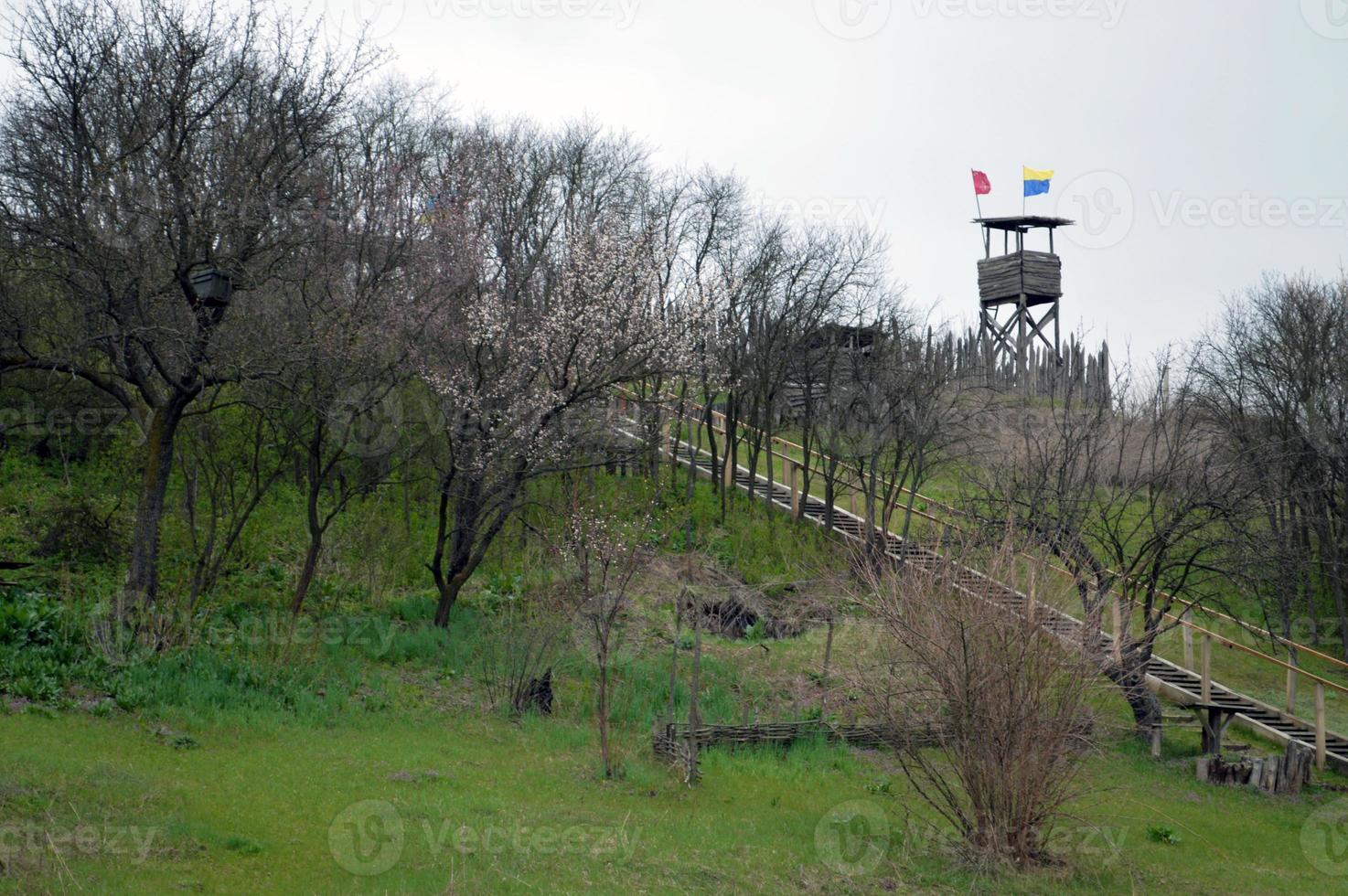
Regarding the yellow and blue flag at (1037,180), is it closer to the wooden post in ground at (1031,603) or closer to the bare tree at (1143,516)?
the bare tree at (1143,516)

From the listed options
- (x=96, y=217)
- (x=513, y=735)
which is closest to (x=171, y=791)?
(x=513, y=735)

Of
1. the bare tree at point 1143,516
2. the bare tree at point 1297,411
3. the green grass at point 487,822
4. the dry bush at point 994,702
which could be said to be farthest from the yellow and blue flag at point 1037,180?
the dry bush at point 994,702

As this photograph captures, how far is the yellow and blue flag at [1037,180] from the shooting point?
39.2 m

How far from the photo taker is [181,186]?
53.8ft

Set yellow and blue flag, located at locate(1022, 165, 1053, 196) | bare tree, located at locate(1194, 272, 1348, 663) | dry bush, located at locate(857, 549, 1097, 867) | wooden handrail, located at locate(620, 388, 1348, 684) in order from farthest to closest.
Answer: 1. yellow and blue flag, located at locate(1022, 165, 1053, 196)
2. bare tree, located at locate(1194, 272, 1348, 663)
3. wooden handrail, located at locate(620, 388, 1348, 684)
4. dry bush, located at locate(857, 549, 1097, 867)

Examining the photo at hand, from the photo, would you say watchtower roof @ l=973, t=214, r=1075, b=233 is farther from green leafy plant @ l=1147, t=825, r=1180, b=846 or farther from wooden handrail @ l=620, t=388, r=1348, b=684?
green leafy plant @ l=1147, t=825, r=1180, b=846

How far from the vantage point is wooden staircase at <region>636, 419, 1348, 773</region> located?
1175cm

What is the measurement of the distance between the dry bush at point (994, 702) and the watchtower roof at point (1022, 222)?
31012mm

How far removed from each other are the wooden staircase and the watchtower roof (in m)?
13.2

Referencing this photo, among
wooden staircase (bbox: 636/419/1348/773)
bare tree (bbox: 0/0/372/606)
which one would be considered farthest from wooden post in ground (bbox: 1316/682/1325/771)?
bare tree (bbox: 0/0/372/606)

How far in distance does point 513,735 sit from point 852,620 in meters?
5.65

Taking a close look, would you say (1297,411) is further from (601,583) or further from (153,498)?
(153,498)

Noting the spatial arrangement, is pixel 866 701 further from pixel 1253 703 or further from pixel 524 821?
pixel 1253 703

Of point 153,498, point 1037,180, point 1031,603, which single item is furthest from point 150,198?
point 1037,180
